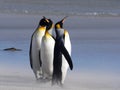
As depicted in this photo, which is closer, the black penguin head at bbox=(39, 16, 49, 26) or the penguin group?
the penguin group

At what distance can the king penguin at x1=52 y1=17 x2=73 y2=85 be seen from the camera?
7.16 metres

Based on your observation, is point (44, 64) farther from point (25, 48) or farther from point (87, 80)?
point (25, 48)

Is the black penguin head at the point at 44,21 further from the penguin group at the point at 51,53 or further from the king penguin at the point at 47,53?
the king penguin at the point at 47,53

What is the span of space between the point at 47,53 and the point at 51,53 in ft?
0.23

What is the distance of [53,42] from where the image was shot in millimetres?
7430

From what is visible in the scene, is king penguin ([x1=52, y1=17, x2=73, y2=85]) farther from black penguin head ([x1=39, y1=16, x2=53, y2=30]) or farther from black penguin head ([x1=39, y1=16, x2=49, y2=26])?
black penguin head ([x1=39, y1=16, x2=49, y2=26])

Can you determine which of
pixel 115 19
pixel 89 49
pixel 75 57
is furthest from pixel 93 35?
pixel 115 19

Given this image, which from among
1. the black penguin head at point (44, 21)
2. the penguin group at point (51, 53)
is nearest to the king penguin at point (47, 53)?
the penguin group at point (51, 53)

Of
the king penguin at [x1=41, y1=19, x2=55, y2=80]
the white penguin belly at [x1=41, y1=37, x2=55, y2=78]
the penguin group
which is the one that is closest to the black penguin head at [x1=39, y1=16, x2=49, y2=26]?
the penguin group

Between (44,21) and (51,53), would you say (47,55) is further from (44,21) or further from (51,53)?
(44,21)

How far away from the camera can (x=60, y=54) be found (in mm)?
7250

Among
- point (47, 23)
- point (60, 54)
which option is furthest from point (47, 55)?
point (47, 23)

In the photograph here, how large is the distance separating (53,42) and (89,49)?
3.21m

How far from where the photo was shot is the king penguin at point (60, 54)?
716cm
